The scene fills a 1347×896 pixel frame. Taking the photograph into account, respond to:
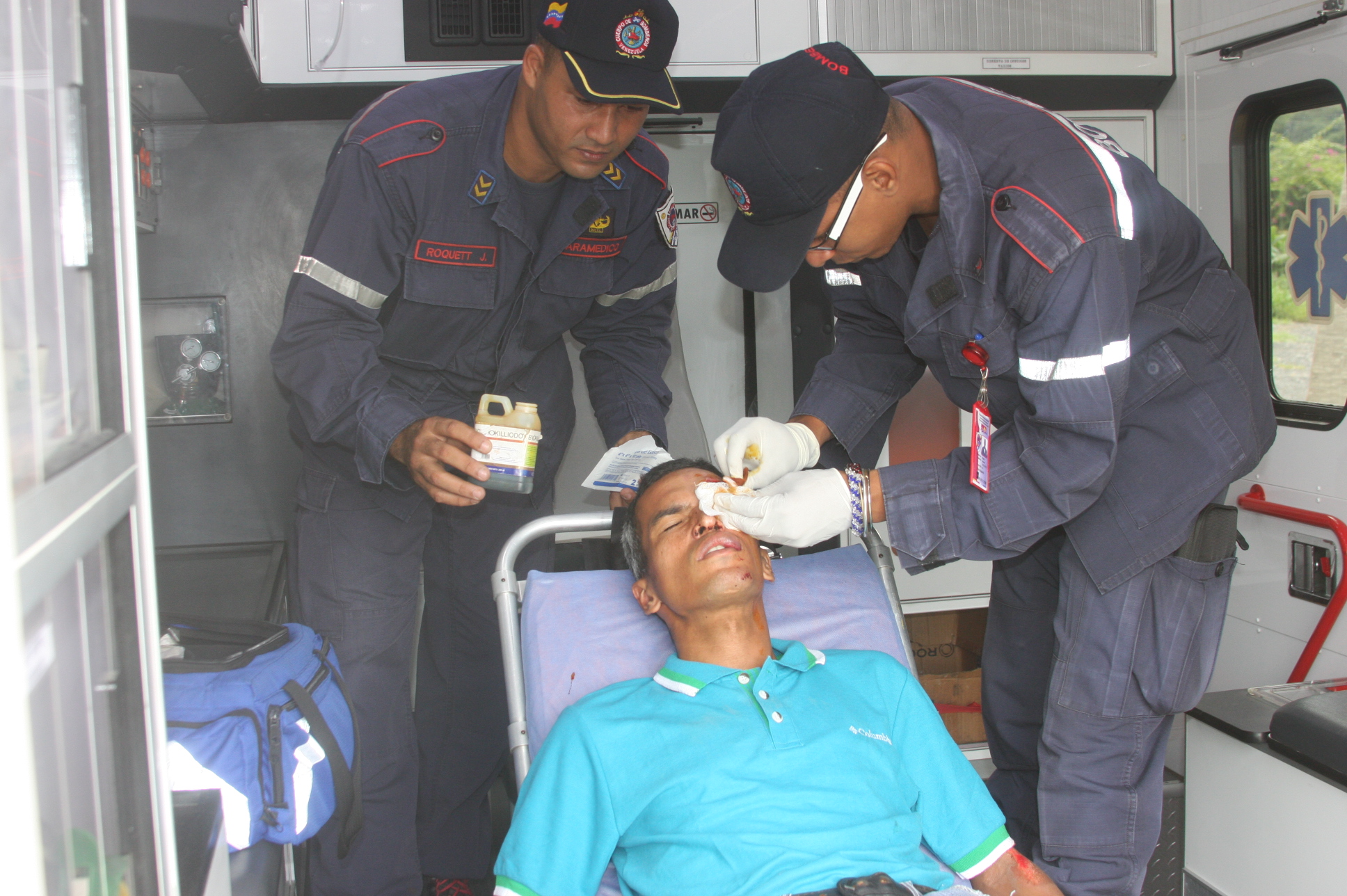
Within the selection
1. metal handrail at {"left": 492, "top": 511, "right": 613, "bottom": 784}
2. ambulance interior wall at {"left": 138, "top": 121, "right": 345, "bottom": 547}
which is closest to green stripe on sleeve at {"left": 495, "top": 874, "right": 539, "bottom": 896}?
metal handrail at {"left": 492, "top": 511, "right": 613, "bottom": 784}

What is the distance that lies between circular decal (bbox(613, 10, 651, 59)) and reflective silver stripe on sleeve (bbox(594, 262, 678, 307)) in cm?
73

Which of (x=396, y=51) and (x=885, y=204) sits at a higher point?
(x=396, y=51)

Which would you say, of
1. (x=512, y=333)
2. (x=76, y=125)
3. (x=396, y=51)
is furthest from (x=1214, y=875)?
(x=396, y=51)

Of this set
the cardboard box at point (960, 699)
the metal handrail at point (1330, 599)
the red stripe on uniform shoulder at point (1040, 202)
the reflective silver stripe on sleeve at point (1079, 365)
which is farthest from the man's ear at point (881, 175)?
the cardboard box at point (960, 699)

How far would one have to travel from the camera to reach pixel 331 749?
6.89 feet

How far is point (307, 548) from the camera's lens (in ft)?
8.18

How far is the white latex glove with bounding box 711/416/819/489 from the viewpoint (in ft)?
7.08

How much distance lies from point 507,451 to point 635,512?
1.02 feet

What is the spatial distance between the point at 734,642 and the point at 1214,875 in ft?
5.11

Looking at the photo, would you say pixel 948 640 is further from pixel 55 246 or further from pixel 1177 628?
pixel 55 246

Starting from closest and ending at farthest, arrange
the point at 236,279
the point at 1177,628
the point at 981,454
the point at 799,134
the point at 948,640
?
1. the point at 799,134
2. the point at 981,454
3. the point at 1177,628
4. the point at 236,279
5. the point at 948,640

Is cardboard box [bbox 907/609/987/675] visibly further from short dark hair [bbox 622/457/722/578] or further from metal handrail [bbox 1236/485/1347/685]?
short dark hair [bbox 622/457/722/578]

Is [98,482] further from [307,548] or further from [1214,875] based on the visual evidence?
[1214,875]

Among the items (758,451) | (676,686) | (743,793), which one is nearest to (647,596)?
(676,686)
